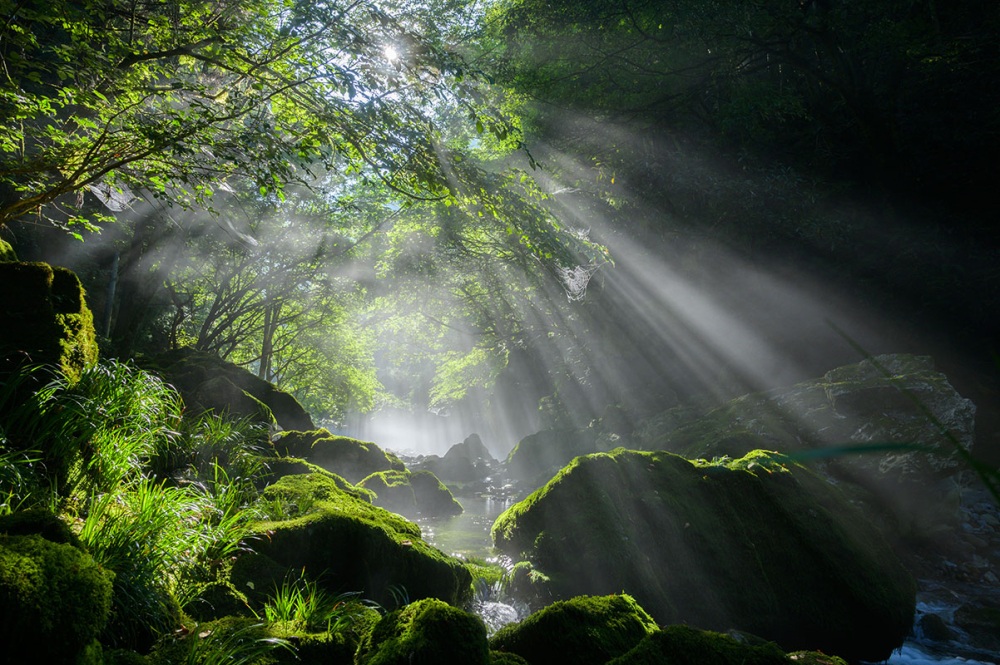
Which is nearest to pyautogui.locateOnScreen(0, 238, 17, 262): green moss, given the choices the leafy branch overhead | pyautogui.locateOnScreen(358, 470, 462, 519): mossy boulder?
the leafy branch overhead

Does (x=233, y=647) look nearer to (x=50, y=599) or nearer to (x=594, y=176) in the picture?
(x=50, y=599)

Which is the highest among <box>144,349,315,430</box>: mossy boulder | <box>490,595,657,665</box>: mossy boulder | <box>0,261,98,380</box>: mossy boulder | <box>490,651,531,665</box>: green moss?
<box>144,349,315,430</box>: mossy boulder

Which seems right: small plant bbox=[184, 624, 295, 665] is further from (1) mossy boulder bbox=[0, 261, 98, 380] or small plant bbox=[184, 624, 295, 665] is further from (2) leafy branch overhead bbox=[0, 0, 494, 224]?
(2) leafy branch overhead bbox=[0, 0, 494, 224]

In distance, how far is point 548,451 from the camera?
2244 centimetres

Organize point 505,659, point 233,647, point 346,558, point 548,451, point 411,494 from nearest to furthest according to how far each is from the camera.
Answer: point 233,647 < point 505,659 < point 346,558 < point 411,494 < point 548,451

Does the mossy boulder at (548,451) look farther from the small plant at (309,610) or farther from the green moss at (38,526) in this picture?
the green moss at (38,526)

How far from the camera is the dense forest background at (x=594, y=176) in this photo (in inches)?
184

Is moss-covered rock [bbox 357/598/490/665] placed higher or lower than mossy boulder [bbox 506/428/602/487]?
lower

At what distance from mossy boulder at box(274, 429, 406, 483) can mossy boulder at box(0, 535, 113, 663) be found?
26.5 ft

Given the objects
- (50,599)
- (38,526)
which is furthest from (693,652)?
(38,526)

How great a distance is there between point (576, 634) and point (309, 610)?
1.82 m

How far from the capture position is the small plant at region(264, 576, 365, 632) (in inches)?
133

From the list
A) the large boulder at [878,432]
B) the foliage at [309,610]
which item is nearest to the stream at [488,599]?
the foliage at [309,610]

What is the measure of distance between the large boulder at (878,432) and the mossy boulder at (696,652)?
6.92m
